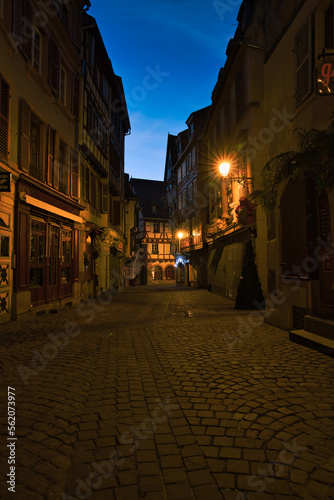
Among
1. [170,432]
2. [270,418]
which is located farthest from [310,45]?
[170,432]

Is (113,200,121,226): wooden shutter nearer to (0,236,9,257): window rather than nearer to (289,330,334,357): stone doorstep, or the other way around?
(0,236,9,257): window

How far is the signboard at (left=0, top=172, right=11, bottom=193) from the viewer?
24.4ft

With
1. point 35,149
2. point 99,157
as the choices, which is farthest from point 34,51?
point 99,157

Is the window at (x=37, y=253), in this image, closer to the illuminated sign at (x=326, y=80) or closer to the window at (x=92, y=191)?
the window at (x=92, y=191)

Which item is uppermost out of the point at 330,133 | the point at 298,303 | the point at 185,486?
the point at 330,133

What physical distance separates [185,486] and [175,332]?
5101mm

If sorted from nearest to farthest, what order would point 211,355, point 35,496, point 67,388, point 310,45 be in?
point 35,496, point 67,388, point 211,355, point 310,45

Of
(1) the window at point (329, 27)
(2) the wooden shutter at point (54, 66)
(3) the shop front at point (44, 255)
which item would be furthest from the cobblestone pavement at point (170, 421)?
(2) the wooden shutter at point (54, 66)

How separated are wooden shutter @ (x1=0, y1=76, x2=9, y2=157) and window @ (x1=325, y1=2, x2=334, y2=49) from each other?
23.5 feet

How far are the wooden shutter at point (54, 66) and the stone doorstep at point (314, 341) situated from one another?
10.5 metres

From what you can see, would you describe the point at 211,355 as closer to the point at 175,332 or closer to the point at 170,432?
the point at 175,332

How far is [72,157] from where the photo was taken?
12.7 metres

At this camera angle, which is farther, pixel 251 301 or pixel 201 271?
pixel 201 271

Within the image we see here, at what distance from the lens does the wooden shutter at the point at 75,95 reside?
1261 cm
